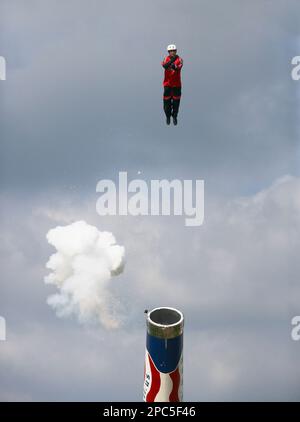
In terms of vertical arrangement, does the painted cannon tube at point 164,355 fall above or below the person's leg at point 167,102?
below

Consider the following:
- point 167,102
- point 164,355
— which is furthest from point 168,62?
point 164,355

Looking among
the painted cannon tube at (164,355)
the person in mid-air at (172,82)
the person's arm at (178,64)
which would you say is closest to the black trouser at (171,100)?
the person in mid-air at (172,82)

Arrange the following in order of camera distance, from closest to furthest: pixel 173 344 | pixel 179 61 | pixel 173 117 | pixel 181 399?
pixel 173 344, pixel 181 399, pixel 179 61, pixel 173 117

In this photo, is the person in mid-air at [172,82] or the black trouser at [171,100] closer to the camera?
the person in mid-air at [172,82]

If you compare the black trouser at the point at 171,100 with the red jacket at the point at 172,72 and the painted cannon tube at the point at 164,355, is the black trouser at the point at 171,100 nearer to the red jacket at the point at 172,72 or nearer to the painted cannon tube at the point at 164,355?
the red jacket at the point at 172,72

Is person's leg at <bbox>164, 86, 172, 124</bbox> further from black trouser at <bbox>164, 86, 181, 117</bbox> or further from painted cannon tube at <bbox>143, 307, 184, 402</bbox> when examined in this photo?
painted cannon tube at <bbox>143, 307, 184, 402</bbox>
